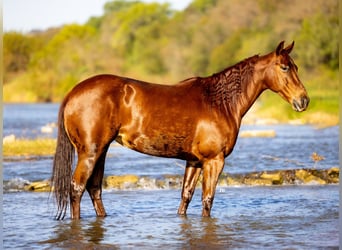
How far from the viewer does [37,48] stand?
9288 cm

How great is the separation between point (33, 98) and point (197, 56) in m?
15.2

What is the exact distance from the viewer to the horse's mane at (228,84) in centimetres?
980

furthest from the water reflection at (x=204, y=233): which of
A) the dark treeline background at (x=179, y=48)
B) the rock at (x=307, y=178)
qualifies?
the dark treeline background at (x=179, y=48)

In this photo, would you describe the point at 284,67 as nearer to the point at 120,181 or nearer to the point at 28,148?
the point at 120,181

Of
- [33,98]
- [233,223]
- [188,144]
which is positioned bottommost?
[233,223]

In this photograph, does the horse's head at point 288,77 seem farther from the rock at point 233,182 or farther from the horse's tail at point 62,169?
the rock at point 233,182

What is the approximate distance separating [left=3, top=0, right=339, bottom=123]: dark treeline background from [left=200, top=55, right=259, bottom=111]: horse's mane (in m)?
33.8

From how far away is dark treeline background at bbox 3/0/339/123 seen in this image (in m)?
46.7

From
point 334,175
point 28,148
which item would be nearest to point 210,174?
point 334,175

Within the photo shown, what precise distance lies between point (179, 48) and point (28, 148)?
58.9 metres

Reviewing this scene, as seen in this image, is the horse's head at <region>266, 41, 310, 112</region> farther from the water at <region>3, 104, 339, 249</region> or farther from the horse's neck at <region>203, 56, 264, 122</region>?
the water at <region>3, 104, 339, 249</region>

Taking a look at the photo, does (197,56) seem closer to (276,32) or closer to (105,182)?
(276,32)

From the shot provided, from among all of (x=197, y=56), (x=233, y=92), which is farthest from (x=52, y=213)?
(x=197, y=56)

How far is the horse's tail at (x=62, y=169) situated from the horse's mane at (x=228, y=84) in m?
1.78
